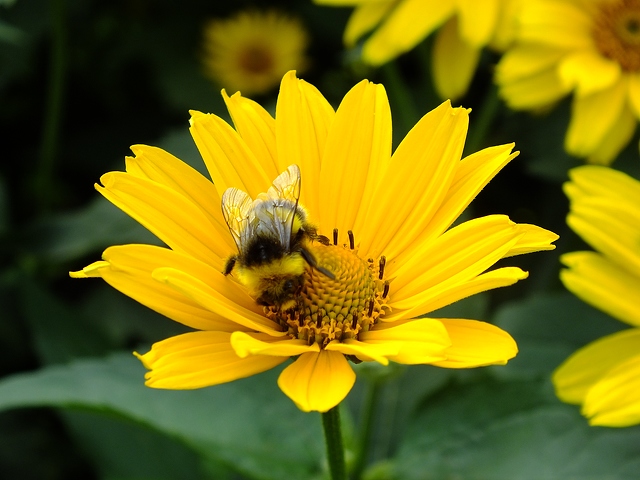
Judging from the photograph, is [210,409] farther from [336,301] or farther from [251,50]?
[251,50]

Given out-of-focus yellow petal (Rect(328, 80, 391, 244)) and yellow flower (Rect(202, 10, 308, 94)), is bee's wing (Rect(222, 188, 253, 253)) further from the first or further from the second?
yellow flower (Rect(202, 10, 308, 94))

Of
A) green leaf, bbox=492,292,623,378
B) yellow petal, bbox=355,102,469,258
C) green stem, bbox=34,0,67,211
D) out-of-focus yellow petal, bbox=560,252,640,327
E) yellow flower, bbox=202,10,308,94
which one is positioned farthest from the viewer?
yellow flower, bbox=202,10,308,94

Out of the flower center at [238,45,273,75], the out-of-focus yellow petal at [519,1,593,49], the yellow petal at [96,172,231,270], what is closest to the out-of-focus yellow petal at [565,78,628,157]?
the out-of-focus yellow petal at [519,1,593,49]

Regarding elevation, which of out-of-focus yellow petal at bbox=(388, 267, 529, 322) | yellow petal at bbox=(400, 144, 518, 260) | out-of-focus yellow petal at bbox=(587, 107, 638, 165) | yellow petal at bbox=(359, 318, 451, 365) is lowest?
yellow petal at bbox=(359, 318, 451, 365)

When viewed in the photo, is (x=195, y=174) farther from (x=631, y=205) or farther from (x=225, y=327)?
(x=631, y=205)

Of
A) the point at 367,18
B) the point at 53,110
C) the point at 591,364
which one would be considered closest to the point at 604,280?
the point at 591,364

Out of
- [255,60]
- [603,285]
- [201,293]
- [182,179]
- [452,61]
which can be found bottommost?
[201,293]
